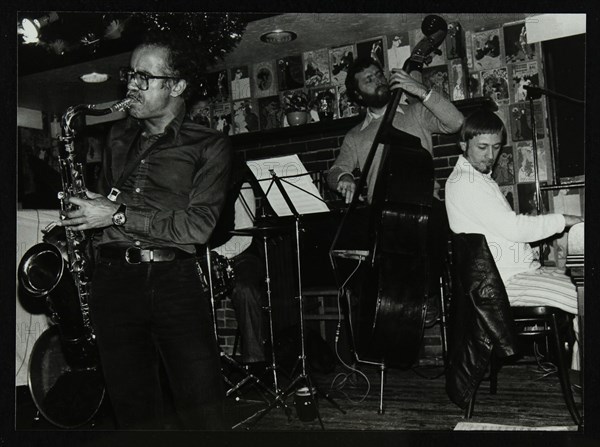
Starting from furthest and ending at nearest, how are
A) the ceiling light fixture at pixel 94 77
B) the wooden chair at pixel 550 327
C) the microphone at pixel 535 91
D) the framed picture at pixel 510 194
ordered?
the framed picture at pixel 510 194 < the ceiling light fixture at pixel 94 77 < the microphone at pixel 535 91 < the wooden chair at pixel 550 327

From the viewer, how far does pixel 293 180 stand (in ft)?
9.04

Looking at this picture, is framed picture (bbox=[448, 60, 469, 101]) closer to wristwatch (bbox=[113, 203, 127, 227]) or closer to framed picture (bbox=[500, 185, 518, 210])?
framed picture (bbox=[500, 185, 518, 210])

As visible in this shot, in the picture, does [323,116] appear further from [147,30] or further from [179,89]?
[179,89]

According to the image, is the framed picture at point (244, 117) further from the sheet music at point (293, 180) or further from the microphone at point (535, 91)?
the microphone at point (535, 91)

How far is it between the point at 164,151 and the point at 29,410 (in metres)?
1.95

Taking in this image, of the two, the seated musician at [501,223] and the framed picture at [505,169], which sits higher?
the framed picture at [505,169]

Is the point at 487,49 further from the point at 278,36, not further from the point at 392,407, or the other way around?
the point at 392,407

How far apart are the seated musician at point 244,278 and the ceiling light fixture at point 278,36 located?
0.81 meters

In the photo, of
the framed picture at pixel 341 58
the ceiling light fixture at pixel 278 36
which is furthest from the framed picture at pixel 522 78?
the ceiling light fixture at pixel 278 36

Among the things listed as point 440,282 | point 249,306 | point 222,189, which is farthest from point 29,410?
point 440,282

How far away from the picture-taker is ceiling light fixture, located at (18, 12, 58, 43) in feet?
8.45

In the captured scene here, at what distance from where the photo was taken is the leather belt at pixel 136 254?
6.06ft

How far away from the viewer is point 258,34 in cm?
332

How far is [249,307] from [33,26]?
1.77 meters
